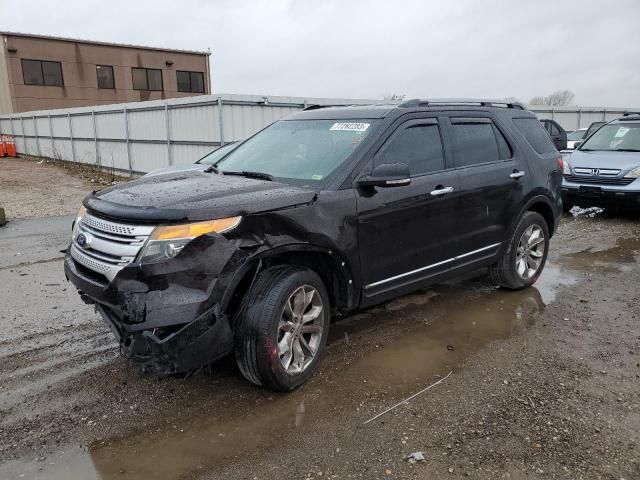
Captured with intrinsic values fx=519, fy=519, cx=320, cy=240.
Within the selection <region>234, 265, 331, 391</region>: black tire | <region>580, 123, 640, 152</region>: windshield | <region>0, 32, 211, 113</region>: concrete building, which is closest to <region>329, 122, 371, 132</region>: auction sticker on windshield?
<region>234, 265, 331, 391</region>: black tire

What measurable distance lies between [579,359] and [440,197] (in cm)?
163

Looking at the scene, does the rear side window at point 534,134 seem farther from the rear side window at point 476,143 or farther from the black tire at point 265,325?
the black tire at point 265,325

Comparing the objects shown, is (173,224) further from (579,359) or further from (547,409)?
(579,359)

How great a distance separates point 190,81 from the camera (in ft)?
130

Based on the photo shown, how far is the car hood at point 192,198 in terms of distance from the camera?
9.76 feet

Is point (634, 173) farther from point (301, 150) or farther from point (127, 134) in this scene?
point (127, 134)

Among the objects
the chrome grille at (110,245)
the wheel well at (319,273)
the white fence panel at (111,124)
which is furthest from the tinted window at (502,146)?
the white fence panel at (111,124)

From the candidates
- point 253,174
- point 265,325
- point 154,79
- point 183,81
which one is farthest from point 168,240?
point 183,81

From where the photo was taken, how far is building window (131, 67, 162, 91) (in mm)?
37438

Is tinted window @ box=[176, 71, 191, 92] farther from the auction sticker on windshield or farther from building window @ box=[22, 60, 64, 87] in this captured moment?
the auction sticker on windshield

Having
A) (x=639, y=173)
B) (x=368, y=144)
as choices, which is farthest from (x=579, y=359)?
(x=639, y=173)

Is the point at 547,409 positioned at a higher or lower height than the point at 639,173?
lower

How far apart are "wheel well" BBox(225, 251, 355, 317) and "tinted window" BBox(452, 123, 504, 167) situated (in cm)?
164

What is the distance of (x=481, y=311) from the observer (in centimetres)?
496
